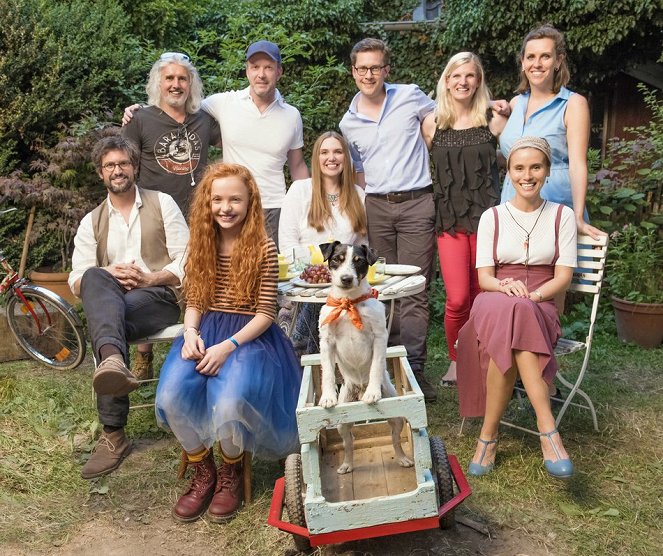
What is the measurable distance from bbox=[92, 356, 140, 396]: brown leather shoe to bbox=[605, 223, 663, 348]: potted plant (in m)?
4.48

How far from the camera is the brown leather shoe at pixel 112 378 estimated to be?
10.6ft

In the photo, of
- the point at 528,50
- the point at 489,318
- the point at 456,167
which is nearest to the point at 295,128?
the point at 456,167

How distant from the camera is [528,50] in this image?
3.92 metres

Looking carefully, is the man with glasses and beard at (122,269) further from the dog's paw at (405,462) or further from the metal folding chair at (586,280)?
the metal folding chair at (586,280)

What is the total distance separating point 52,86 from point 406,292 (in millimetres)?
5541

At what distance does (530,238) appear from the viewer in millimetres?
3578

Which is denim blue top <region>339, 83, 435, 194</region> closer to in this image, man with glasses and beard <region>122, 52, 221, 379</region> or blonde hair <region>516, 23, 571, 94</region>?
blonde hair <region>516, 23, 571, 94</region>

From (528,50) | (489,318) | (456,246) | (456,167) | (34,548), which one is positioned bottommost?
(34,548)

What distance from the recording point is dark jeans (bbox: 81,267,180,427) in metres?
3.56

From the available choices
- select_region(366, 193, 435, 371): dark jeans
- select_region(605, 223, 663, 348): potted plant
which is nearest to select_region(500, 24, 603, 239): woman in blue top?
select_region(366, 193, 435, 371): dark jeans

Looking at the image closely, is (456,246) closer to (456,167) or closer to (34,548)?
(456,167)

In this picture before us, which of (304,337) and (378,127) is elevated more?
(378,127)

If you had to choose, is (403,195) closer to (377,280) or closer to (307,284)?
(377,280)

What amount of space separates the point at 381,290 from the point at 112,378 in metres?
1.40
